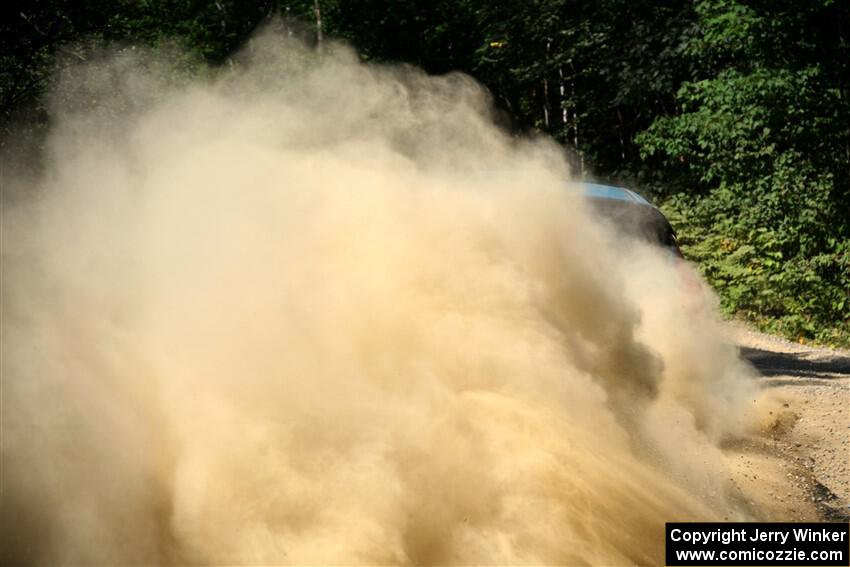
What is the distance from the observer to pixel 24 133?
1125 cm

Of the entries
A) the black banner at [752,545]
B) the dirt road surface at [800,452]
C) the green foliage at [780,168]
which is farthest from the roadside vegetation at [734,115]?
the black banner at [752,545]

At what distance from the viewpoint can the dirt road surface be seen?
232 inches

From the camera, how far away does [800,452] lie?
288 inches

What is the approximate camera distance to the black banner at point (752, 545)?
4.46 meters

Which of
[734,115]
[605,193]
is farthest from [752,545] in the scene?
[734,115]

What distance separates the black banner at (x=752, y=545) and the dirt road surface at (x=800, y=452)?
518mm

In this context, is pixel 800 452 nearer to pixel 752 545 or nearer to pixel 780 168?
pixel 752 545

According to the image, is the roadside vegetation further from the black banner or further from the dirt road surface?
the black banner

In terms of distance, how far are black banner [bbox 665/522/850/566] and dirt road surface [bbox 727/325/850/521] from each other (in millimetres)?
518

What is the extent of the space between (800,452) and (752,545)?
286 cm

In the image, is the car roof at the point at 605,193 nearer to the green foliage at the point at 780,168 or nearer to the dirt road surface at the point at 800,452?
the dirt road surface at the point at 800,452

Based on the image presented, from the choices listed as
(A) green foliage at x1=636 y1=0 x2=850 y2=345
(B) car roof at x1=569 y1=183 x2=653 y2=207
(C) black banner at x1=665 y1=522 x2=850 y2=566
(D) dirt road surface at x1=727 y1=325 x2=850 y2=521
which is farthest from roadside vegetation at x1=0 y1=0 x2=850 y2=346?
(C) black banner at x1=665 y1=522 x2=850 y2=566

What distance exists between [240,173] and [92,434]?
2502 millimetres

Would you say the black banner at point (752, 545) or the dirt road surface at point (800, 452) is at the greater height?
the black banner at point (752, 545)
